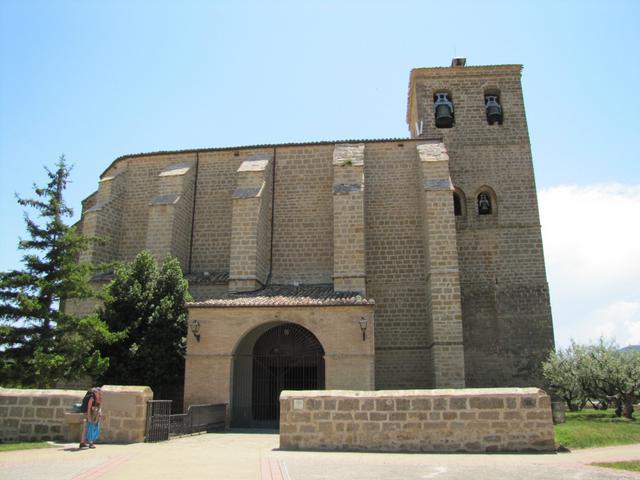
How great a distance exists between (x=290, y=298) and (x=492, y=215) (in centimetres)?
953

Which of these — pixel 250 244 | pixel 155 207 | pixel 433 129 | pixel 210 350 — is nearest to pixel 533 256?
pixel 433 129

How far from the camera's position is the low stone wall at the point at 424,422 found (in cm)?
880

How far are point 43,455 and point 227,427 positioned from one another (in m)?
6.04

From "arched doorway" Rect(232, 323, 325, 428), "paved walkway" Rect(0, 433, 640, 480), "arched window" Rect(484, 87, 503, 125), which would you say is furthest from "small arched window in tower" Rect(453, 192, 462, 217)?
"paved walkway" Rect(0, 433, 640, 480)

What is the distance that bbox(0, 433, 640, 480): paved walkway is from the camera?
6434mm

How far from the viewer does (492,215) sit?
2022 centimetres

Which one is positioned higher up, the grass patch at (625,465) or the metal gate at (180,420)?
the metal gate at (180,420)

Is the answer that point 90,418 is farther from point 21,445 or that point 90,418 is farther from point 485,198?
point 485,198

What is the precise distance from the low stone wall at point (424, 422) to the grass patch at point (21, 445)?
421 centimetres

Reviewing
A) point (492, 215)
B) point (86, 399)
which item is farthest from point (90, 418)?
point (492, 215)

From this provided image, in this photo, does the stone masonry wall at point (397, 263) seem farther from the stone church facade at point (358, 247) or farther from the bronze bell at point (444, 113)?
the bronze bell at point (444, 113)

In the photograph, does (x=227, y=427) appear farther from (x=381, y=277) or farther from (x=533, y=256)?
(x=533, y=256)

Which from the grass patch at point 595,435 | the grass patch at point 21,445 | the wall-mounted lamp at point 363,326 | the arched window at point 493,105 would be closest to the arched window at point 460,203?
the arched window at point 493,105

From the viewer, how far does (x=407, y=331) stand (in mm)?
17594
